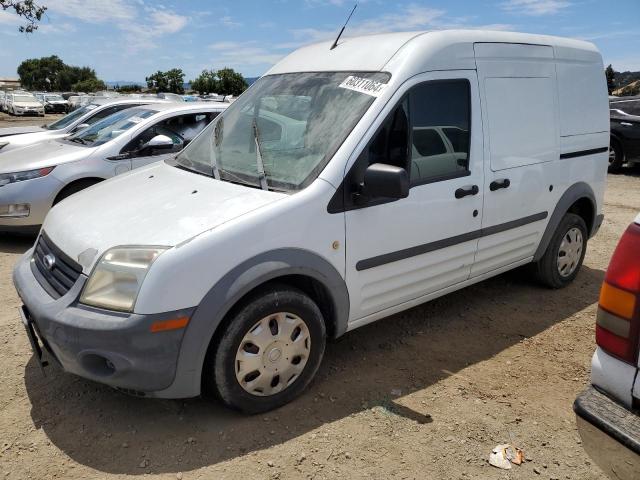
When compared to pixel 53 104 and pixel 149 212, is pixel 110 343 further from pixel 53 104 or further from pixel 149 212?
pixel 53 104

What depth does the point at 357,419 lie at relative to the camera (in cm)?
292

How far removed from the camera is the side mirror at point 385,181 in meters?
2.81

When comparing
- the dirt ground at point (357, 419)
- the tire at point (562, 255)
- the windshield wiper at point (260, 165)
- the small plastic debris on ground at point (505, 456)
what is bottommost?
the small plastic debris on ground at point (505, 456)

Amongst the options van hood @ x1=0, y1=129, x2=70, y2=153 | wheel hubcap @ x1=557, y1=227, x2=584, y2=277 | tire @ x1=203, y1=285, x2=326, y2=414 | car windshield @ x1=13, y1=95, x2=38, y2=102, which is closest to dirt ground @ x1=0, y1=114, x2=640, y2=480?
tire @ x1=203, y1=285, x2=326, y2=414

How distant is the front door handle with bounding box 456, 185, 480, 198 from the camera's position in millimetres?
3514

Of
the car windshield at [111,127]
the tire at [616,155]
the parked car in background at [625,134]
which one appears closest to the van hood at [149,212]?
the car windshield at [111,127]

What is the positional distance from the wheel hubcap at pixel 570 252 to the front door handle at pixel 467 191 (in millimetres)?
1491

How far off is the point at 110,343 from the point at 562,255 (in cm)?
384

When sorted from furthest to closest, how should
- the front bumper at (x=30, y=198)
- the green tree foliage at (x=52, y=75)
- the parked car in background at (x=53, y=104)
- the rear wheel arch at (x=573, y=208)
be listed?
the green tree foliage at (x=52, y=75), the parked car in background at (x=53, y=104), the front bumper at (x=30, y=198), the rear wheel arch at (x=573, y=208)

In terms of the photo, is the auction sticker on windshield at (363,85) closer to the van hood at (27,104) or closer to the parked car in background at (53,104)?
the van hood at (27,104)

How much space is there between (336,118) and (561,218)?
2391 millimetres

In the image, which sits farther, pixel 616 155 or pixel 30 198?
pixel 616 155

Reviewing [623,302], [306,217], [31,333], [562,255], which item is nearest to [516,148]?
[562,255]

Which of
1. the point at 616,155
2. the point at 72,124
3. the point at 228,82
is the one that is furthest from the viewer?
the point at 228,82
